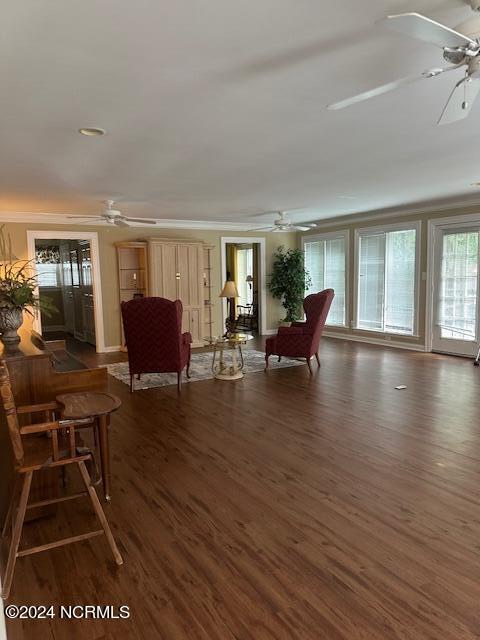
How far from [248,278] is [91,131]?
785 cm

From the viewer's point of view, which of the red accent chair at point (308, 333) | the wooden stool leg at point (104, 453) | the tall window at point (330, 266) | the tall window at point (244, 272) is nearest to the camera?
the wooden stool leg at point (104, 453)

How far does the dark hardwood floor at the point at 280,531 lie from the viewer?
1783 millimetres

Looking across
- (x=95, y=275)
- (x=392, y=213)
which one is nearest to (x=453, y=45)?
(x=392, y=213)

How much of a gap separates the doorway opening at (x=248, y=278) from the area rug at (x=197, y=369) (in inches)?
87.3

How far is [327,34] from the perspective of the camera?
2.05 meters

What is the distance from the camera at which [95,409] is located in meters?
2.34

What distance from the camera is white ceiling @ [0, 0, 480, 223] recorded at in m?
1.91

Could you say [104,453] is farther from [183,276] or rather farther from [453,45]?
[183,276]

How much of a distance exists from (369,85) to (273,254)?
285 inches

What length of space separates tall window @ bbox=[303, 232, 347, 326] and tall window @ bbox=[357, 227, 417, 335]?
18.6 inches

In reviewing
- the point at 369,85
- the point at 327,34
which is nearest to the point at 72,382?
the point at 327,34

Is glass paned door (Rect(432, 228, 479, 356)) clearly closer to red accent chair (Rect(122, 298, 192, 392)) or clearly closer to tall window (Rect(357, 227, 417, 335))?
tall window (Rect(357, 227, 417, 335))

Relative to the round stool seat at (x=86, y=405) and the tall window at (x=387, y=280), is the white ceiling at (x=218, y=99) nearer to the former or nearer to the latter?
the round stool seat at (x=86, y=405)

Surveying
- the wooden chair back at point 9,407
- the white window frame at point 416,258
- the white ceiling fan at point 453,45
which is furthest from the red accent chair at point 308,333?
the wooden chair back at point 9,407
